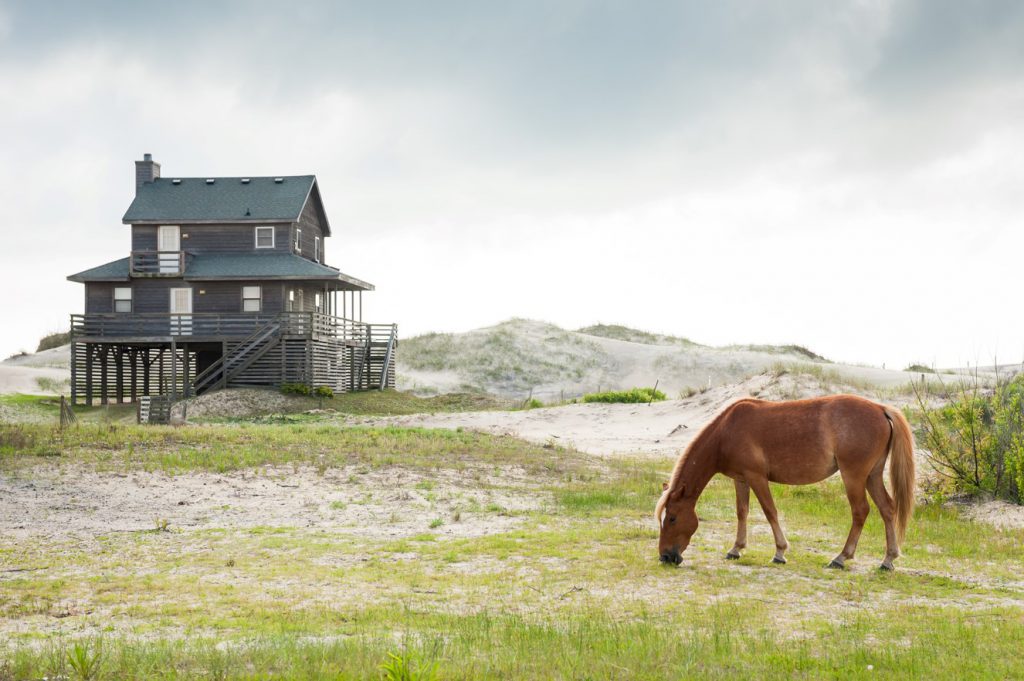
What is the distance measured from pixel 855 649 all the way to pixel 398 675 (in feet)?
11.8

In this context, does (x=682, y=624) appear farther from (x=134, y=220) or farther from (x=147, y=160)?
(x=147, y=160)

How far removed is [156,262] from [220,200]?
175 inches

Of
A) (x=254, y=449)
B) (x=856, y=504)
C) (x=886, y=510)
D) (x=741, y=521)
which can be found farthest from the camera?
(x=254, y=449)

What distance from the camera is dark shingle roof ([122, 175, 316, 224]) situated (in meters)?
46.7

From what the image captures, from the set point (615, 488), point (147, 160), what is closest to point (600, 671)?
point (615, 488)

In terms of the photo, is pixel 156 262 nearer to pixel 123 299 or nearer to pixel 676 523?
pixel 123 299

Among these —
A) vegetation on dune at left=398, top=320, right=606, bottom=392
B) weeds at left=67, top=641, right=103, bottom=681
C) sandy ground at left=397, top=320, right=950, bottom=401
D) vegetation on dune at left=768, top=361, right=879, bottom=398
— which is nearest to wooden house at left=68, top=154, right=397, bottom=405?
sandy ground at left=397, top=320, right=950, bottom=401

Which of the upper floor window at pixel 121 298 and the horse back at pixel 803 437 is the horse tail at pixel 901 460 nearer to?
the horse back at pixel 803 437

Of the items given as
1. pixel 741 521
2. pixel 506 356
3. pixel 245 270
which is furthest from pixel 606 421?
pixel 506 356

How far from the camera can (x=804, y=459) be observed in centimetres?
1098

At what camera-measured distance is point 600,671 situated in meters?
6.83

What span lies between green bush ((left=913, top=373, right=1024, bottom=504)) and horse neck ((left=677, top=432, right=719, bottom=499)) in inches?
274

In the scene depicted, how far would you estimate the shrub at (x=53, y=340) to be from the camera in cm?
7431

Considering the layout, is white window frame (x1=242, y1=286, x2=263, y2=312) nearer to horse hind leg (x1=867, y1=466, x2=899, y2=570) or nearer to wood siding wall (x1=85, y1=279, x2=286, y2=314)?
wood siding wall (x1=85, y1=279, x2=286, y2=314)
